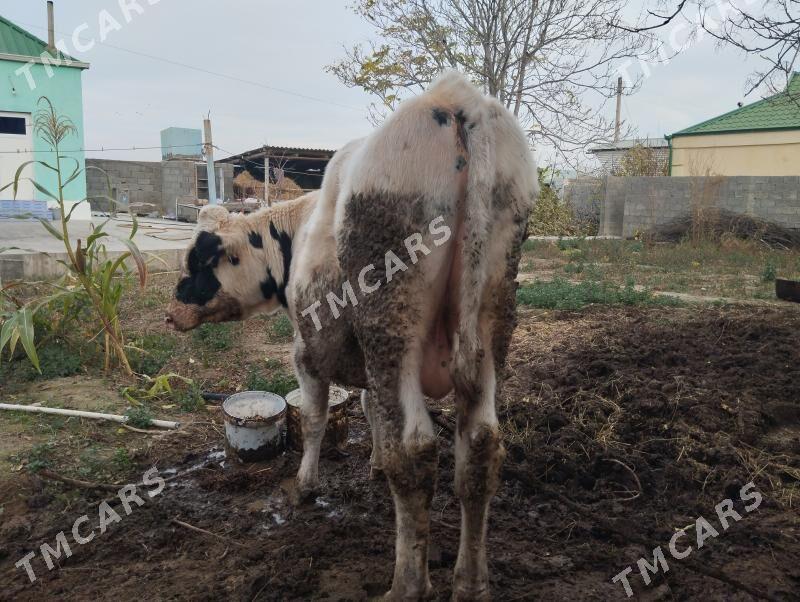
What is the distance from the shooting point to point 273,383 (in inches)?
207

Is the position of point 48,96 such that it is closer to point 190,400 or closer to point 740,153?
point 190,400

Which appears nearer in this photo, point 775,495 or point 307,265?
point 307,265

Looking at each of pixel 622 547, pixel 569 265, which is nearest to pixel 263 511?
pixel 622 547

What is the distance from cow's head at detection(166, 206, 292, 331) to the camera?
405 cm

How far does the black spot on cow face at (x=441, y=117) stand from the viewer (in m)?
2.47

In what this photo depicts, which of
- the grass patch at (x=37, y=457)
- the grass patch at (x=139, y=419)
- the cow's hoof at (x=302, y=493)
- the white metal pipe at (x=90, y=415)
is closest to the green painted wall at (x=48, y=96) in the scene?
the white metal pipe at (x=90, y=415)

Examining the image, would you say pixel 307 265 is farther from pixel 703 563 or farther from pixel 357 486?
pixel 703 563

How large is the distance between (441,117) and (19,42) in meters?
20.2

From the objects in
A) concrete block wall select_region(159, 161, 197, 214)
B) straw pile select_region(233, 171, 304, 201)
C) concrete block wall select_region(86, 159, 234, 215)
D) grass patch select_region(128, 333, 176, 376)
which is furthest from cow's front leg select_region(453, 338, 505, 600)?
concrete block wall select_region(159, 161, 197, 214)

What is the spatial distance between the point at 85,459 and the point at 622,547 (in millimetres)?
3398

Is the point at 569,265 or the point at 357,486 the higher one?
the point at 569,265

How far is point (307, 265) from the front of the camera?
10.4 ft

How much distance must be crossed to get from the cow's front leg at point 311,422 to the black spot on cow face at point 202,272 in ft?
3.04

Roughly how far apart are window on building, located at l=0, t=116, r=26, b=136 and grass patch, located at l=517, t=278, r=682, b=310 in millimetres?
16007
